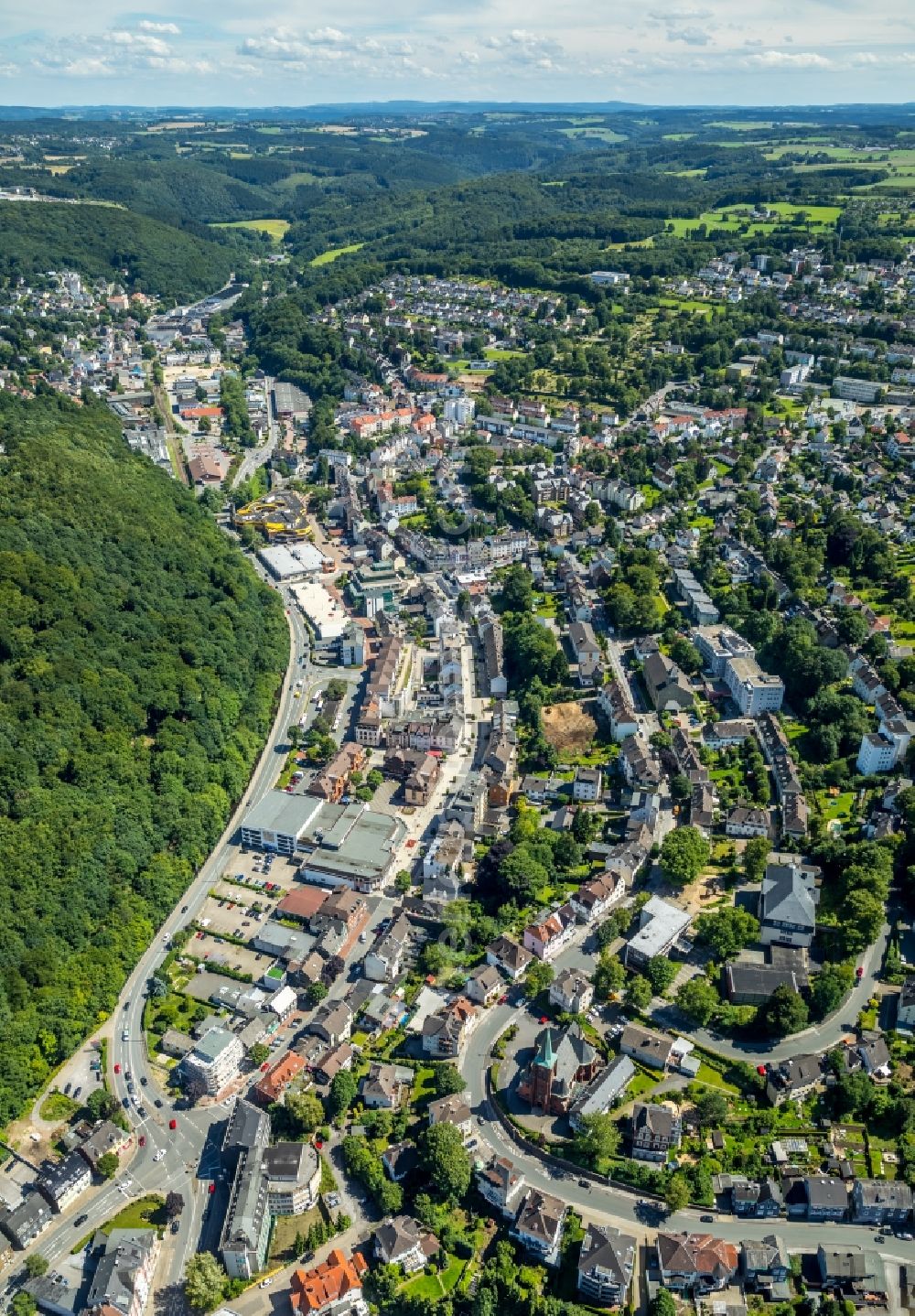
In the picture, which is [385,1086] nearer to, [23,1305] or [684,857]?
[23,1305]

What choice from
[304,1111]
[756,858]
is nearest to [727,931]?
[756,858]

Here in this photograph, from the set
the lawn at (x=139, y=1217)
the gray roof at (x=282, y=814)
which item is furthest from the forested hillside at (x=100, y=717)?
the lawn at (x=139, y=1217)

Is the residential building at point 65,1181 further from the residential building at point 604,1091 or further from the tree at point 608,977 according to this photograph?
the tree at point 608,977

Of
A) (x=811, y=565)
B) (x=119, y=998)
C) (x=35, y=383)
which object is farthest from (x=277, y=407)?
(x=119, y=998)

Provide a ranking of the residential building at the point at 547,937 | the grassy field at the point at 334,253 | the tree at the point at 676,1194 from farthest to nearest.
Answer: the grassy field at the point at 334,253 < the residential building at the point at 547,937 < the tree at the point at 676,1194

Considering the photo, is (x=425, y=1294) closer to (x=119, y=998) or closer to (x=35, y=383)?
(x=119, y=998)

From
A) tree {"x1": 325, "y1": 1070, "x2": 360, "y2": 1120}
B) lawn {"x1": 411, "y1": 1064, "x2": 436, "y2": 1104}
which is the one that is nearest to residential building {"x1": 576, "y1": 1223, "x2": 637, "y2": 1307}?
lawn {"x1": 411, "y1": 1064, "x2": 436, "y2": 1104}
